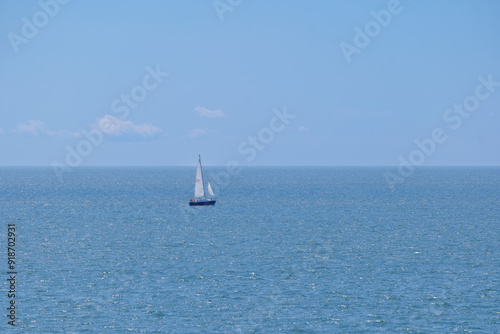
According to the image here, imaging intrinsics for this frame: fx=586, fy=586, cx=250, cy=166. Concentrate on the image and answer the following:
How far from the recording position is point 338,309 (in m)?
47.1

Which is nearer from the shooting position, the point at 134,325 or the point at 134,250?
the point at 134,325

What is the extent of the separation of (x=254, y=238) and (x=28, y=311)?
42294mm

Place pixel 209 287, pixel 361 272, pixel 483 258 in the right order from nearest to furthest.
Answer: pixel 209 287
pixel 361 272
pixel 483 258

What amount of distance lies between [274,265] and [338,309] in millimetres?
17375

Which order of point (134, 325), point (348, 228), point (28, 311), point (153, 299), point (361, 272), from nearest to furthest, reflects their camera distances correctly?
point (134, 325), point (28, 311), point (153, 299), point (361, 272), point (348, 228)

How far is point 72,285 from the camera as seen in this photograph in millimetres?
54625

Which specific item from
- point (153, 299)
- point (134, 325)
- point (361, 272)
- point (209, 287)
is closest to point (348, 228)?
point (361, 272)

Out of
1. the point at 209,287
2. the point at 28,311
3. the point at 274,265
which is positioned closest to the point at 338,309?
the point at 209,287

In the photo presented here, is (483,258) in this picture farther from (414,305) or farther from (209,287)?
(209,287)

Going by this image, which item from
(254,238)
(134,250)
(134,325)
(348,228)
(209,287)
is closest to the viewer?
(134,325)

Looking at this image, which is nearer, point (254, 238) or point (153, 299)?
point (153, 299)

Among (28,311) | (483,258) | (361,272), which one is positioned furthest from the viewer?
(483,258)

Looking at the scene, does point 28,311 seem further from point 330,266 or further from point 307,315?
point 330,266

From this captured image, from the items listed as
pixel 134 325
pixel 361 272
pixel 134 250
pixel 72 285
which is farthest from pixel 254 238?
pixel 134 325
